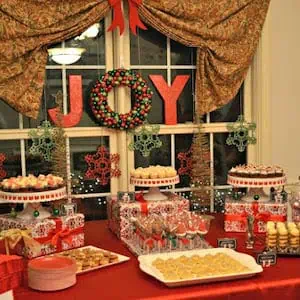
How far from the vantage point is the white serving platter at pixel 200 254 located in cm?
192

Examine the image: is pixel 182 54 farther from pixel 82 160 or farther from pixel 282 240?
pixel 282 240

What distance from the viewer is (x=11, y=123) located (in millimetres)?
3102

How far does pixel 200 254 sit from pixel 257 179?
0.62m

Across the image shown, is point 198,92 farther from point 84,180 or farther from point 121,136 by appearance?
point 84,180

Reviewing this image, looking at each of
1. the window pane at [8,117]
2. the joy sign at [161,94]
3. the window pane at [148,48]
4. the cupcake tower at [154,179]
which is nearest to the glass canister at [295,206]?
the cupcake tower at [154,179]

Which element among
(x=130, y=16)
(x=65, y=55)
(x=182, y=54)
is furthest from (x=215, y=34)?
(x=65, y=55)

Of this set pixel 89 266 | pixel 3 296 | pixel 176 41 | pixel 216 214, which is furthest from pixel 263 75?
pixel 3 296

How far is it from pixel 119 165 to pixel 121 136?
0.18 metres

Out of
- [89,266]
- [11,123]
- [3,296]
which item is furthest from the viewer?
[11,123]

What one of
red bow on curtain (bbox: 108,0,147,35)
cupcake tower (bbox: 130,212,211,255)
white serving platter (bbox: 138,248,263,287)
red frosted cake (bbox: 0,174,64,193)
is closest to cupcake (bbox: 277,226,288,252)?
white serving platter (bbox: 138,248,263,287)

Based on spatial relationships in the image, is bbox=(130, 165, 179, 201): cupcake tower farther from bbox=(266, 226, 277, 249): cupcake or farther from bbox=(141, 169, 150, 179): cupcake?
bbox=(266, 226, 277, 249): cupcake

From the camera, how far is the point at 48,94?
316cm

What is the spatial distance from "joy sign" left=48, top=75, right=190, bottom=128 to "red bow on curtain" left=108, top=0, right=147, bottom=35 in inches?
14.7

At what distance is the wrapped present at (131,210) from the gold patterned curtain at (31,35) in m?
0.80
